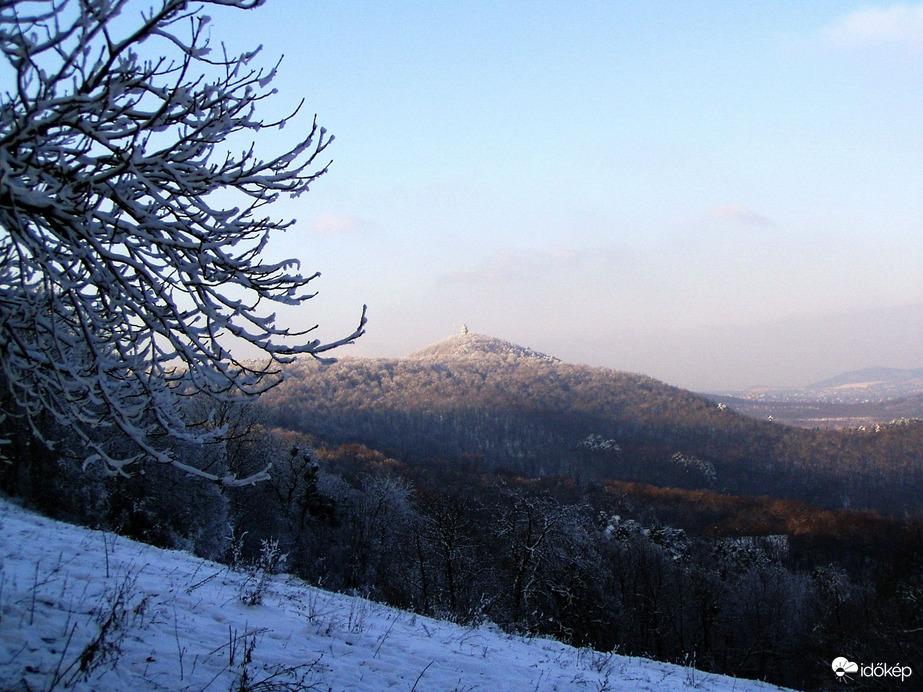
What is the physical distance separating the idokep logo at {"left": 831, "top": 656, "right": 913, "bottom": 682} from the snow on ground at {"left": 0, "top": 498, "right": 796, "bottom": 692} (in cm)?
890

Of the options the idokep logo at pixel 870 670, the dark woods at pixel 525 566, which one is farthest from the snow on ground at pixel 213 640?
the idokep logo at pixel 870 670

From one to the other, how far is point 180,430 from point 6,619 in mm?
1994

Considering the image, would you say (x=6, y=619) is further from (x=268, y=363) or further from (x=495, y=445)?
(x=495, y=445)

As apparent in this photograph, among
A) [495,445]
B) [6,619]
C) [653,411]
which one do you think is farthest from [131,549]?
[653,411]

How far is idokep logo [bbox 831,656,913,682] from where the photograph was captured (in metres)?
14.1

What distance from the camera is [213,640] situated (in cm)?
471

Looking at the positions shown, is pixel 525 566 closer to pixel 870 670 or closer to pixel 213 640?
pixel 870 670

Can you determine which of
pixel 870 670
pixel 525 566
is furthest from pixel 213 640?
pixel 870 670

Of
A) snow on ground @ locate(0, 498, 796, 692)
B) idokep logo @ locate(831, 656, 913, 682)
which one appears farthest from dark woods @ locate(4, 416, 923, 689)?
idokep logo @ locate(831, 656, 913, 682)

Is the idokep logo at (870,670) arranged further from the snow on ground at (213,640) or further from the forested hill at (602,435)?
the forested hill at (602,435)

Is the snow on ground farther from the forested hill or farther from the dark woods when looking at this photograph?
the forested hill

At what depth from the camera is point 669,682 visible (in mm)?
8188

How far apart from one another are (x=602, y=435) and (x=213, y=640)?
470 feet

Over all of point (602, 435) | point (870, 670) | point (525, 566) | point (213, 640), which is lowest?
point (602, 435)
